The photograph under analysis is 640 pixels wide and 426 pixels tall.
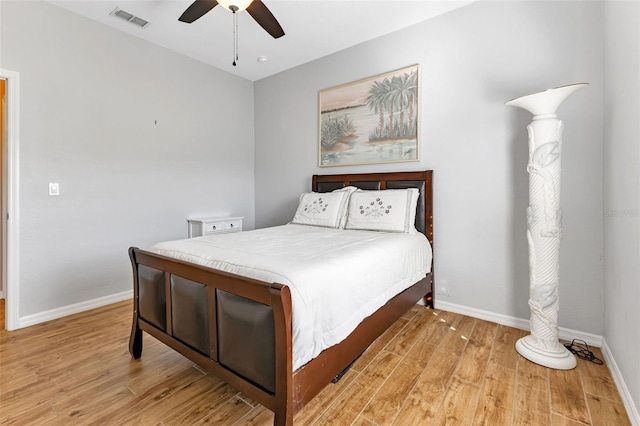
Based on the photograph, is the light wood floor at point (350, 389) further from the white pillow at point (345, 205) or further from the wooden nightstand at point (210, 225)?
the wooden nightstand at point (210, 225)

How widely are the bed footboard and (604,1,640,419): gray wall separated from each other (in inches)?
66.4

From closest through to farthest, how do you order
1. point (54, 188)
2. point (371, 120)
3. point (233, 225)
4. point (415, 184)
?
point (54, 188) → point (415, 184) → point (371, 120) → point (233, 225)

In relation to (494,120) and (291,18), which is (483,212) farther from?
(291,18)

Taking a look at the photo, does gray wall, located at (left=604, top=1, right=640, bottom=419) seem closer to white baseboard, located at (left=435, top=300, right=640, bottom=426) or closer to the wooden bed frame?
white baseboard, located at (left=435, top=300, right=640, bottom=426)

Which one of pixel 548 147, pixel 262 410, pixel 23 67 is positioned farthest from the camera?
pixel 23 67

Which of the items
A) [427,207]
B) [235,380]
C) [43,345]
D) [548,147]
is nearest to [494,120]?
[548,147]

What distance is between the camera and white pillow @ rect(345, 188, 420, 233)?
2.70 metres

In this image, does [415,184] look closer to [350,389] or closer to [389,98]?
[389,98]

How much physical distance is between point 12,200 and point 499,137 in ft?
13.7

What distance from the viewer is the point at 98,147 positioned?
2.98 m

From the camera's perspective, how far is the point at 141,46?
10.7ft

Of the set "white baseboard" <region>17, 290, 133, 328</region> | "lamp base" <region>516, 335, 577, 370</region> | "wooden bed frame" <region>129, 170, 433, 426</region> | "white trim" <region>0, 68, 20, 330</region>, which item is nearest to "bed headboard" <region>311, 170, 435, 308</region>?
"wooden bed frame" <region>129, 170, 433, 426</region>

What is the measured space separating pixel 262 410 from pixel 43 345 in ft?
6.25

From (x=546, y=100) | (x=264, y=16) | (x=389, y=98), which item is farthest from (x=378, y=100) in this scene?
(x=546, y=100)
